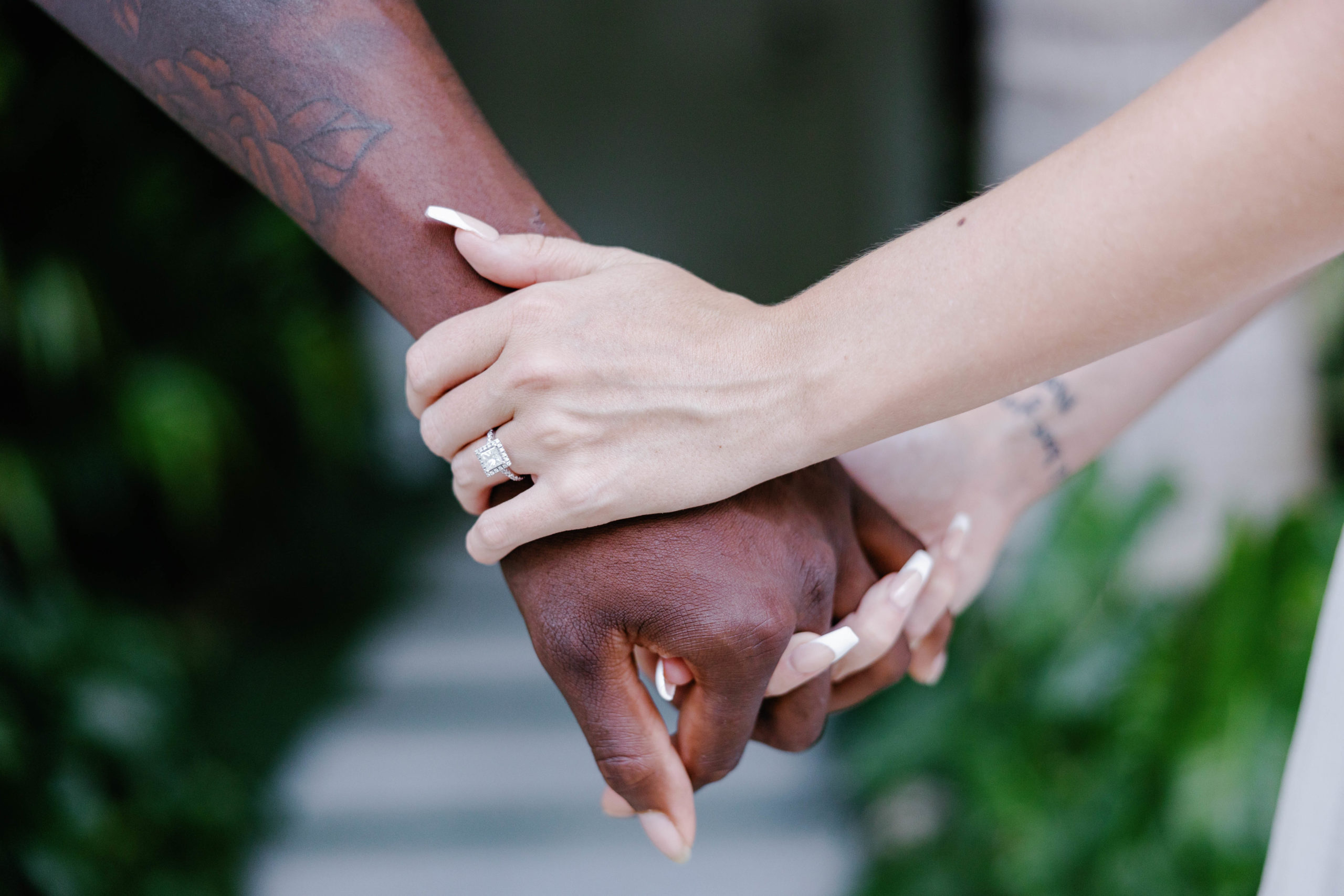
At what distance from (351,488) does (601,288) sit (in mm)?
2772

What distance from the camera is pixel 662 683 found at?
29.0 inches

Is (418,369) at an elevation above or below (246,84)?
below

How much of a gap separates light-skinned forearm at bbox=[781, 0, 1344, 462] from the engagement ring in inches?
8.4

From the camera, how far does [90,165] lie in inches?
87.8

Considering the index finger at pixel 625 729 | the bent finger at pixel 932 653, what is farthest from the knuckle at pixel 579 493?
the bent finger at pixel 932 653

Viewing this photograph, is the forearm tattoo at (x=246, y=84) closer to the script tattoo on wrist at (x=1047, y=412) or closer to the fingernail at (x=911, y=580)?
the fingernail at (x=911, y=580)

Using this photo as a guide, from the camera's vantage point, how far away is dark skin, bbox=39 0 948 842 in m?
0.70

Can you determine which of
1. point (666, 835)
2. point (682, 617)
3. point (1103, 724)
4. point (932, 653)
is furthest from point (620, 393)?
point (1103, 724)

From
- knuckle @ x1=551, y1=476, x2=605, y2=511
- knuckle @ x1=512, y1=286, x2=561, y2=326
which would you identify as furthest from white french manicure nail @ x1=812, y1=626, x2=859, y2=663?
knuckle @ x1=512, y1=286, x2=561, y2=326

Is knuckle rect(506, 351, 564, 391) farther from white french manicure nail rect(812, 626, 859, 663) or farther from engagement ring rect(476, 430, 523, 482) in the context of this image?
white french manicure nail rect(812, 626, 859, 663)

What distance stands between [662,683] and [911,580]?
0.24 meters

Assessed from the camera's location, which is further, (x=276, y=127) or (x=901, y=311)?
(x=276, y=127)

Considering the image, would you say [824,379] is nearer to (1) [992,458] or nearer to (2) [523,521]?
(2) [523,521]

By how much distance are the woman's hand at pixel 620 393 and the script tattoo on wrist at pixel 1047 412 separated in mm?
441
